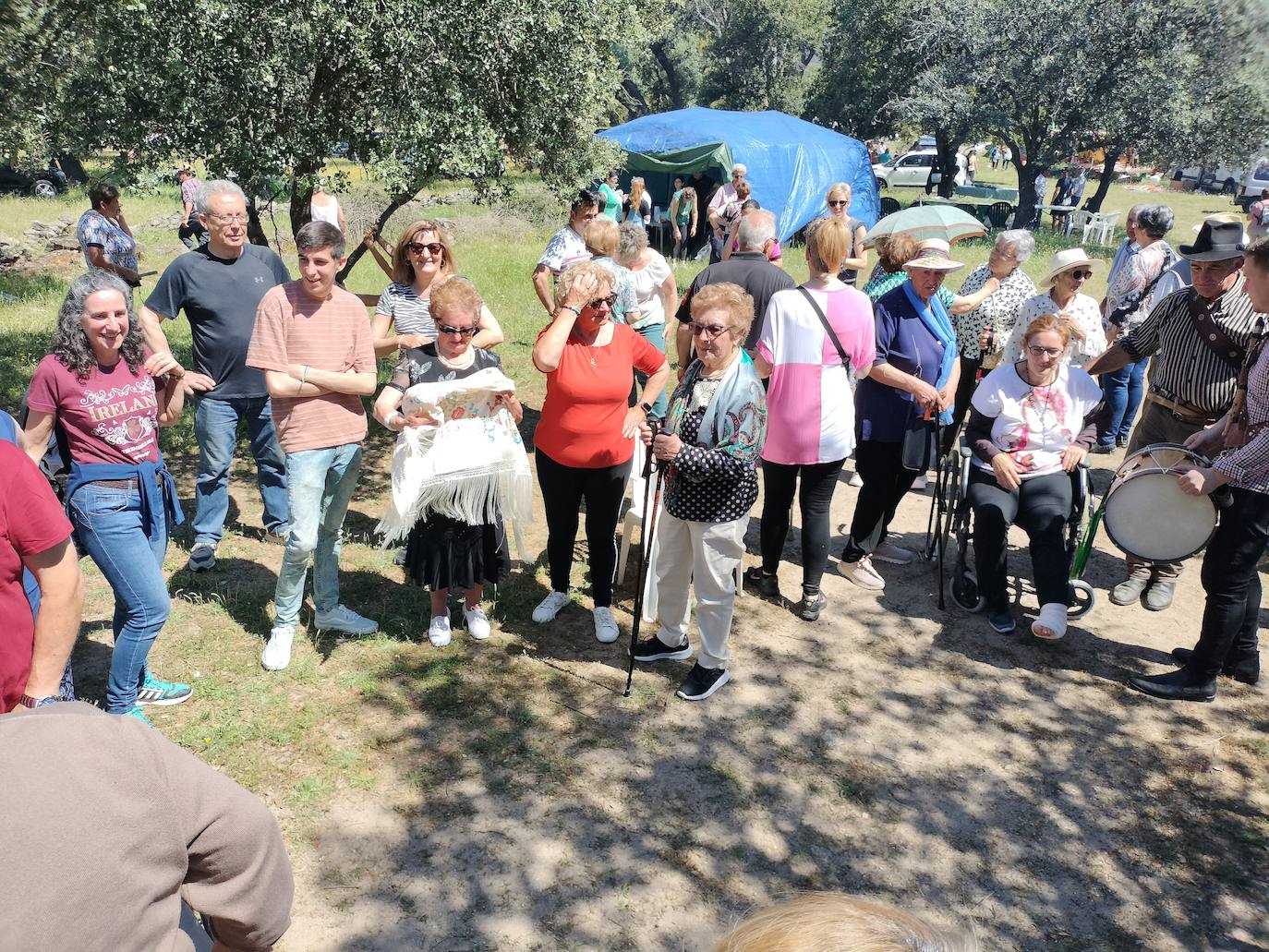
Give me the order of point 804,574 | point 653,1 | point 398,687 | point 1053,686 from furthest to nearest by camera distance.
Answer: point 653,1 < point 804,574 < point 1053,686 < point 398,687

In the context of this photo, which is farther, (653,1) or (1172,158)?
(1172,158)

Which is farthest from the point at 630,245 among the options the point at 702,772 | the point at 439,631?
the point at 702,772

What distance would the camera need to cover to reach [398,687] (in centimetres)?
427

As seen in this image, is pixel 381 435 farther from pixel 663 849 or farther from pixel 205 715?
pixel 663 849

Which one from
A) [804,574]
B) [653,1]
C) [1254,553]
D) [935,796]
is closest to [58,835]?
[935,796]

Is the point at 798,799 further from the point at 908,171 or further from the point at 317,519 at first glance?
the point at 908,171

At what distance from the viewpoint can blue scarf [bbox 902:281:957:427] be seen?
5.04 m

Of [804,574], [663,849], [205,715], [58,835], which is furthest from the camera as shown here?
[804,574]

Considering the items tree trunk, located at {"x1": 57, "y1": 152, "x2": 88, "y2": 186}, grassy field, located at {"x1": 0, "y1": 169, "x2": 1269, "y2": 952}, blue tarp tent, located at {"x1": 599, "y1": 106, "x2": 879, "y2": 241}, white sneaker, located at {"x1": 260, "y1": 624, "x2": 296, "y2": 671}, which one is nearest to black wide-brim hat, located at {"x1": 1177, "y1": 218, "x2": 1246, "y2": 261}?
grassy field, located at {"x1": 0, "y1": 169, "x2": 1269, "y2": 952}

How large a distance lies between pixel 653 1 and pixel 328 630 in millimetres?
5691

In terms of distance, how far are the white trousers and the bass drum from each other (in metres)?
2.01

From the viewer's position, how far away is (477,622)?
4699mm

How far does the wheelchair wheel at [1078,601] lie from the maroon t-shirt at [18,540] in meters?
4.69

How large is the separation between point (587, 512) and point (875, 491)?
1.84m
